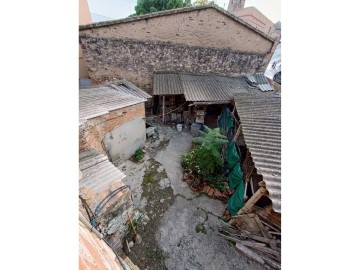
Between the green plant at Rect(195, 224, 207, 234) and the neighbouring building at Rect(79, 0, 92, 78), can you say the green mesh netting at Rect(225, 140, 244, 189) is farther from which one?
the neighbouring building at Rect(79, 0, 92, 78)

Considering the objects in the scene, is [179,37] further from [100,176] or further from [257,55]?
[100,176]

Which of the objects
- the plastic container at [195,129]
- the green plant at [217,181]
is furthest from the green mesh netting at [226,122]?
the green plant at [217,181]

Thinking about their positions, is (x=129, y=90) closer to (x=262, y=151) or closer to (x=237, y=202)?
(x=262, y=151)

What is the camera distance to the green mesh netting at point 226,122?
360 inches

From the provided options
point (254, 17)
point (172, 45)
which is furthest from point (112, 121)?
point (254, 17)

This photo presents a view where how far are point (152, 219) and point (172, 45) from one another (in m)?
9.84

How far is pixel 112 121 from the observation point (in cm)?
656

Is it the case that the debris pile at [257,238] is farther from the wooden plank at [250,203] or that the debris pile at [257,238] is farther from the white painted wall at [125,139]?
the white painted wall at [125,139]

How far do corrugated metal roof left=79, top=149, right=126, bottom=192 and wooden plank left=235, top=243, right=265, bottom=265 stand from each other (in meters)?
4.13

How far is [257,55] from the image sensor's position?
12.4m
